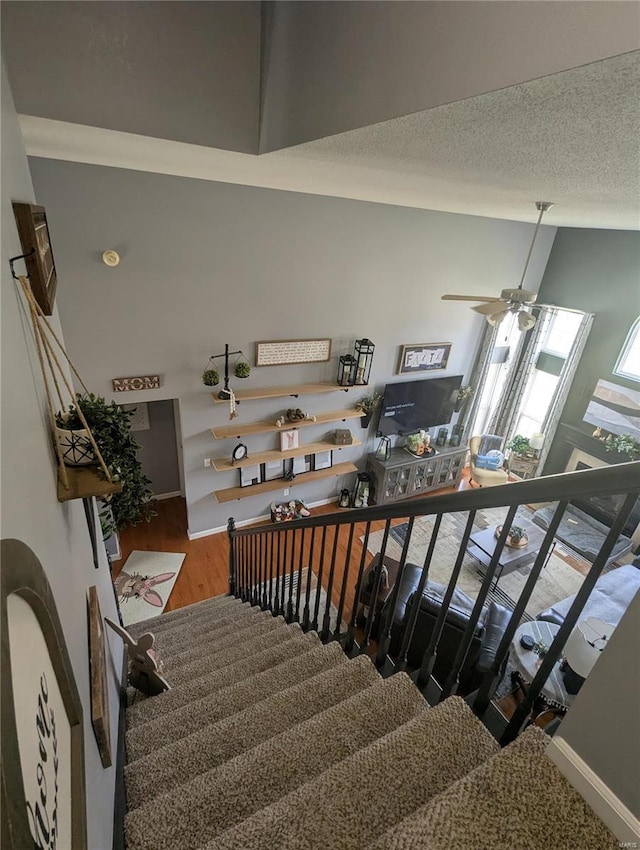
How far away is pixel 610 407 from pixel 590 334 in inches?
40.0

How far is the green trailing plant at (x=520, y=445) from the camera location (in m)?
6.01

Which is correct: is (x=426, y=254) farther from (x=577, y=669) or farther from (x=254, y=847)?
(x=254, y=847)

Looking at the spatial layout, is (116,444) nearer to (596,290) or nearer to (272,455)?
(272,455)

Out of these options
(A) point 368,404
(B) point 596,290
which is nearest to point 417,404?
(A) point 368,404

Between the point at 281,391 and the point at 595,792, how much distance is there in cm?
390

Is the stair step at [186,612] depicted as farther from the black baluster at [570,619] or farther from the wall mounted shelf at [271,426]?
the black baluster at [570,619]

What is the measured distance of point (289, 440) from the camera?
488cm

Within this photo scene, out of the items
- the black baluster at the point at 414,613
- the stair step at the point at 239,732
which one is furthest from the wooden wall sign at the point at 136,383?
the black baluster at the point at 414,613

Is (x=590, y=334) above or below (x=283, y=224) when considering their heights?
below

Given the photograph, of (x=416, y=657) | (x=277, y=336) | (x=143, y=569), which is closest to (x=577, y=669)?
(x=416, y=657)

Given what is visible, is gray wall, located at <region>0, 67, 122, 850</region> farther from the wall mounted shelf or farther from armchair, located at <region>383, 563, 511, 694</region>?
the wall mounted shelf

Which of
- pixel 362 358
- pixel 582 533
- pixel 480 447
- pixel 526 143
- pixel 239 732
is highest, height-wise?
pixel 526 143

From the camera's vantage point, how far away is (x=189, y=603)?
410 centimetres

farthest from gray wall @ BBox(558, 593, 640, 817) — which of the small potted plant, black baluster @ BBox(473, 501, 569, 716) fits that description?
the small potted plant
